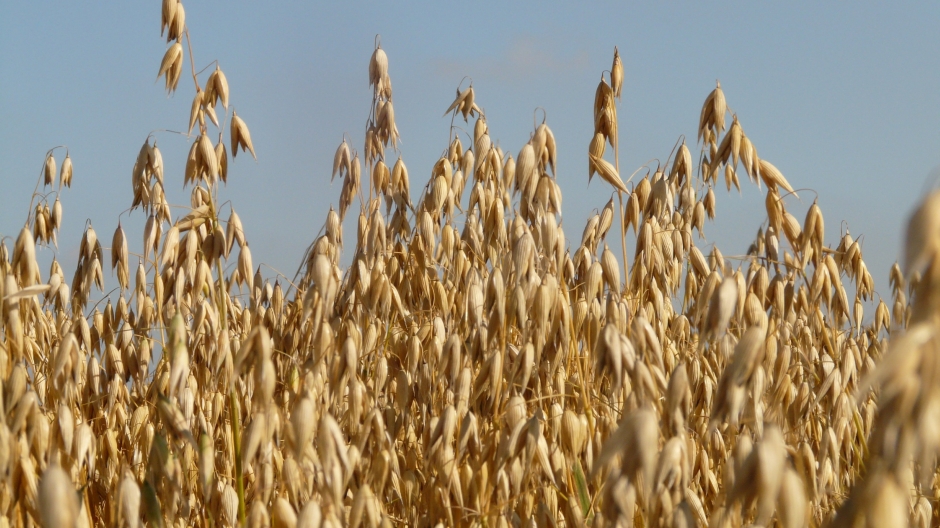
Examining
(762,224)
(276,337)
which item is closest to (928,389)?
(276,337)

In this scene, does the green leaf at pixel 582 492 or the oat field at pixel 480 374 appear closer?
the oat field at pixel 480 374

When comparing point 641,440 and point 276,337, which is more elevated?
point 276,337

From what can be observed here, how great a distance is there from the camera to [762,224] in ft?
9.13

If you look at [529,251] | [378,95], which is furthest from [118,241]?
[529,251]

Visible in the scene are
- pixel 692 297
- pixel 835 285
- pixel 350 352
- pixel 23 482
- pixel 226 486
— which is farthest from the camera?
pixel 692 297

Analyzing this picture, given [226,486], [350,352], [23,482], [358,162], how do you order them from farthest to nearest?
[358,162], [226,486], [350,352], [23,482]

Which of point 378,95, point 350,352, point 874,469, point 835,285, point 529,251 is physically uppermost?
point 378,95

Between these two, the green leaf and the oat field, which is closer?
the oat field

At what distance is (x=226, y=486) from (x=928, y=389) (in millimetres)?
1420

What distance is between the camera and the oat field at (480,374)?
3.15 ft

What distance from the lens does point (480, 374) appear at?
62.1 inches

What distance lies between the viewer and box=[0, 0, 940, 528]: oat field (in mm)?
960

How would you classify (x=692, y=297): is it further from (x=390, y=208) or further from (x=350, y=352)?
(x=350, y=352)

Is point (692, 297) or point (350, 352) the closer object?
point (350, 352)
